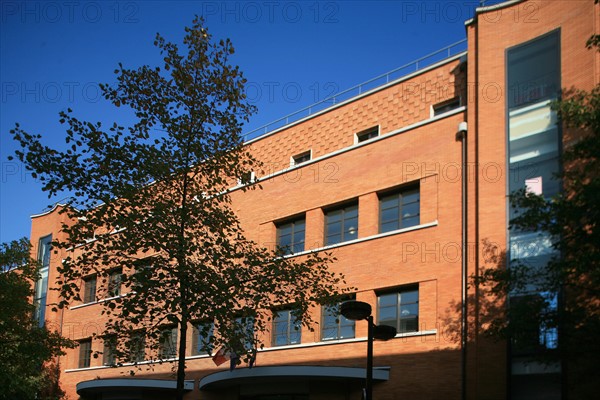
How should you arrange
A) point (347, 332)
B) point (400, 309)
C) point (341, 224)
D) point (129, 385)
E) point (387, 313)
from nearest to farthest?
point (400, 309)
point (387, 313)
point (347, 332)
point (341, 224)
point (129, 385)

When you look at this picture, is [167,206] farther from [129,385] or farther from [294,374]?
[129,385]

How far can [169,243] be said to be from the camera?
1783 cm

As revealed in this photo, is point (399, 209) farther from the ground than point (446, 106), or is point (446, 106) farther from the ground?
point (446, 106)

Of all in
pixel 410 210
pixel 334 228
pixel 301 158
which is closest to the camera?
pixel 410 210

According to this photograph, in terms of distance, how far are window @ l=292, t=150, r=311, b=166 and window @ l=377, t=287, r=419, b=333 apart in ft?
23.6

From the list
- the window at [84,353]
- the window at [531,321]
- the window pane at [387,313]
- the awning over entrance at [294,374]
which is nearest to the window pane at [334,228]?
the window pane at [387,313]

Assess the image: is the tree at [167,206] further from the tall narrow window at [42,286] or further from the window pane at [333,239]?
the tall narrow window at [42,286]

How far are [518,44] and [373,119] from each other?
20.1ft

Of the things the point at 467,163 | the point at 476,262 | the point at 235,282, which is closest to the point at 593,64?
the point at 467,163

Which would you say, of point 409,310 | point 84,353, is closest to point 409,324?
point 409,310

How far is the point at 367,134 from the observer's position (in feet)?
90.7

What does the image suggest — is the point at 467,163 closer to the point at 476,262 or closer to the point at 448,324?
the point at 476,262

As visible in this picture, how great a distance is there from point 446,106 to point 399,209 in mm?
3738

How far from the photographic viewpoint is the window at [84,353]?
38.8m
